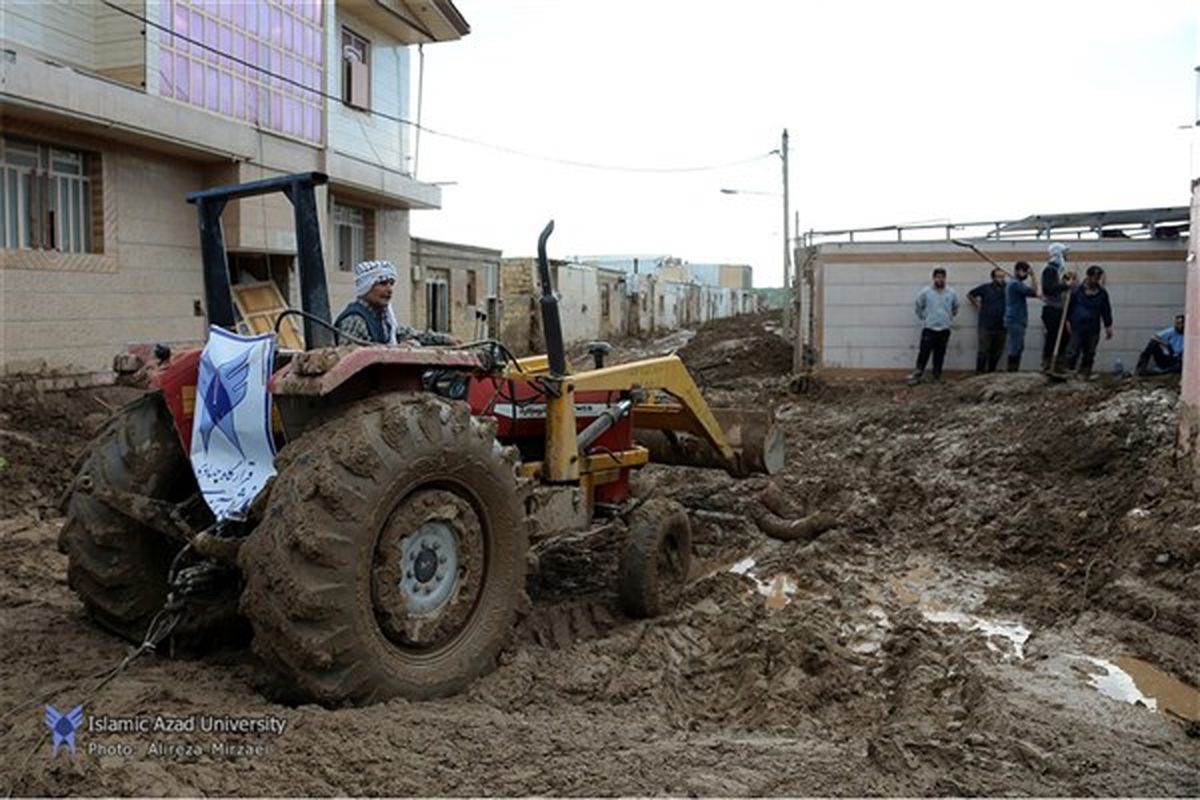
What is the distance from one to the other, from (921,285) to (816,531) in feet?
24.7

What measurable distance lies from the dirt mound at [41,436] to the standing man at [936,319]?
10.0 meters

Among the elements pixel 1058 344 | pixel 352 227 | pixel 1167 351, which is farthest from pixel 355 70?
pixel 1167 351

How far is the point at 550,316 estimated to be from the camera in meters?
5.00

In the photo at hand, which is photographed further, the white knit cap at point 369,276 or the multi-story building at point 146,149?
the multi-story building at point 146,149

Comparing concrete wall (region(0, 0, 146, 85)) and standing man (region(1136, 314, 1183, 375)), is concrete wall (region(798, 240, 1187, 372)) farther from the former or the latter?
concrete wall (region(0, 0, 146, 85))

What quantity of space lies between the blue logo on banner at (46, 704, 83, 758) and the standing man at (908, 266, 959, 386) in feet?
38.4

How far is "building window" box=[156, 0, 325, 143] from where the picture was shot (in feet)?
38.1

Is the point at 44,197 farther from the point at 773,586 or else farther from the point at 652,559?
the point at 773,586

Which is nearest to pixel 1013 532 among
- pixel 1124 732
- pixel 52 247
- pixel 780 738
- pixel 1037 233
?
pixel 1124 732

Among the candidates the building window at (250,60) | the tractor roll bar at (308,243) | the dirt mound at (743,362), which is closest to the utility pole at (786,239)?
the dirt mound at (743,362)

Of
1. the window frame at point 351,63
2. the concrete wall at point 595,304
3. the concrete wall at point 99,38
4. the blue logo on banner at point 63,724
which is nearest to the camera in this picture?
the blue logo on banner at point 63,724

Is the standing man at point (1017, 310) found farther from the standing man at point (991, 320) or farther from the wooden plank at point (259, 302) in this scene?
the wooden plank at point (259, 302)

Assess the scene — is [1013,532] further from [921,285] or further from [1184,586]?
[921,285]

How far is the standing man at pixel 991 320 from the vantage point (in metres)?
12.8
